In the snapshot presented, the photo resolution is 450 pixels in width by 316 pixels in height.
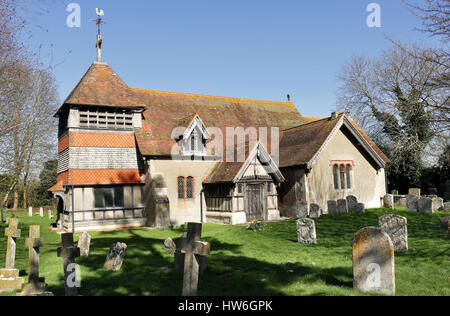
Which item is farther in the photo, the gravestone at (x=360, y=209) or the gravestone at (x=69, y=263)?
the gravestone at (x=360, y=209)

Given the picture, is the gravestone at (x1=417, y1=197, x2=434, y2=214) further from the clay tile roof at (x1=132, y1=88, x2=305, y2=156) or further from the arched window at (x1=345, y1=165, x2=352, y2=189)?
the clay tile roof at (x1=132, y1=88, x2=305, y2=156)

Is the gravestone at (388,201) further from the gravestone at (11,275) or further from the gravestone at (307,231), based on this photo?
the gravestone at (11,275)

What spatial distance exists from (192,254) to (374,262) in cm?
412

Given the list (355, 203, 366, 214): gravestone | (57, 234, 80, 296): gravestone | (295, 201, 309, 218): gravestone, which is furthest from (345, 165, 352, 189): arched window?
(57, 234, 80, 296): gravestone

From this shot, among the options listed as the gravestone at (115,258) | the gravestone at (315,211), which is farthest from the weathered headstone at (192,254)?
the gravestone at (315,211)

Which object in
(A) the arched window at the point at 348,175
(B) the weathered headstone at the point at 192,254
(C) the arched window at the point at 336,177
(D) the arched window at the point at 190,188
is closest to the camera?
(B) the weathered headstone at the point at 192,254

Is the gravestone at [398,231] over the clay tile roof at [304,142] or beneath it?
beneath

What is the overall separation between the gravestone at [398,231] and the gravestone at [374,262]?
4.88 m

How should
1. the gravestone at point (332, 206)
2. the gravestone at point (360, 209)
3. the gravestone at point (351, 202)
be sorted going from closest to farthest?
1. the gravestone at point (360, 209)
2. the gravestone at point (332, 206)
3. the gravestone at point (351, 202)

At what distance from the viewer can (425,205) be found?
22156mm

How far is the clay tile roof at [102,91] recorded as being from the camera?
23.8 metres

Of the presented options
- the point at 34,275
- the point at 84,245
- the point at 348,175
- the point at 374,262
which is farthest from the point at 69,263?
the point at 348,175
